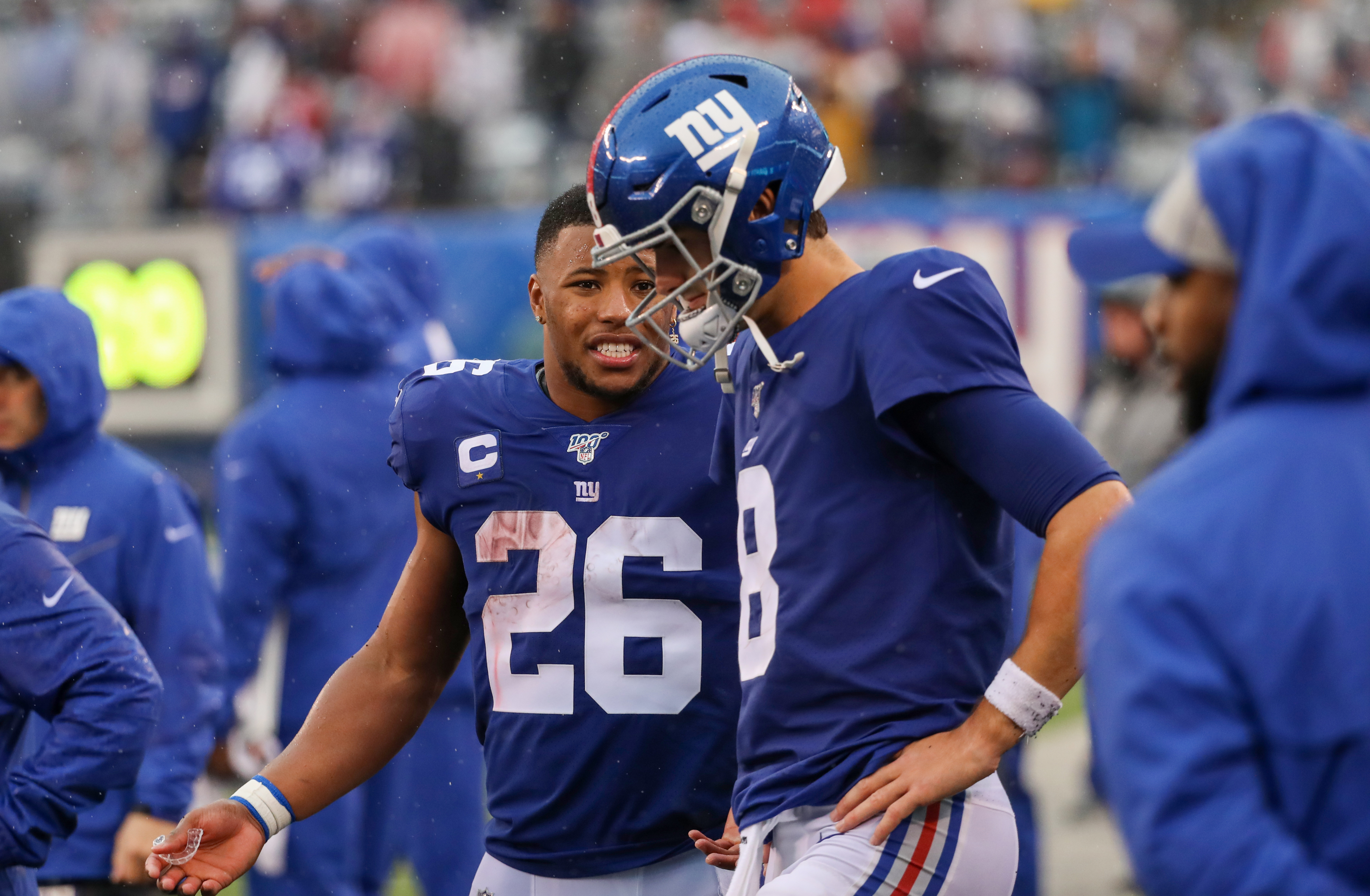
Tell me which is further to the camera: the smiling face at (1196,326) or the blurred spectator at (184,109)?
the blurred spectator at (184,109)

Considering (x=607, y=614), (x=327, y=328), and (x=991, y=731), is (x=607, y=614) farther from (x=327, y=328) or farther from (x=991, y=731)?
(x=327, y=328)

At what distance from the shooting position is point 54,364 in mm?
4309

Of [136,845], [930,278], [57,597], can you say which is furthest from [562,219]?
[136,845]

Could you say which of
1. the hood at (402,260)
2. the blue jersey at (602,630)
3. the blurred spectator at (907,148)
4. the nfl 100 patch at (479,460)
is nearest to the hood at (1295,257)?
the blue jersey at (602,630)

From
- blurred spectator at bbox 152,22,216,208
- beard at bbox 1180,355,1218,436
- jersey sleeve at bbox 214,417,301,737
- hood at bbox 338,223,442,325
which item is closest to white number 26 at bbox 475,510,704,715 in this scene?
beard at bbox 1180,355,1218,436

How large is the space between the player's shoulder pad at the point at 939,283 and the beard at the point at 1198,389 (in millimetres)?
523

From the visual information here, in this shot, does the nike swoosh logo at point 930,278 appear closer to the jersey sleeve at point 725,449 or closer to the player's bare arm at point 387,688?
the jersey sleeve at point 725,449

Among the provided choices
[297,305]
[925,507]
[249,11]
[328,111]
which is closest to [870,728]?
[925,507]

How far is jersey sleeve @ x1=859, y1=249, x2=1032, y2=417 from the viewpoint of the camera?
239 centimetres

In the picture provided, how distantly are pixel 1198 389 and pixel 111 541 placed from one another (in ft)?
10.9

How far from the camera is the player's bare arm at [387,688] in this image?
3.23 metres

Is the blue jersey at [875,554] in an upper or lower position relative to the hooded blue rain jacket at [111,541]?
upper

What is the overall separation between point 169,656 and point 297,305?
1.85 m

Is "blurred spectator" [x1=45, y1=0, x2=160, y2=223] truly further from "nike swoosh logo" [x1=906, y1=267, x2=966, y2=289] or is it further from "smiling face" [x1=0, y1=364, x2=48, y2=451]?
"nike swoosh logo" [x1=906, y1=267, x2=966, y2=289]
